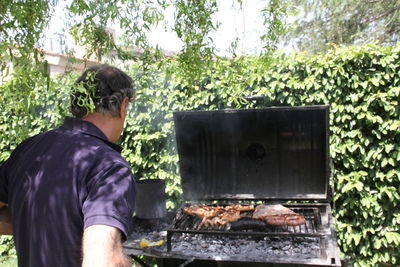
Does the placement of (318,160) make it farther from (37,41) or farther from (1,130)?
(1,130)

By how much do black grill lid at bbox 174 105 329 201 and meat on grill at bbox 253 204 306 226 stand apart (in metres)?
0.43

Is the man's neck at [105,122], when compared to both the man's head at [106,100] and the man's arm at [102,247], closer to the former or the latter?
the man's head at [106,100]

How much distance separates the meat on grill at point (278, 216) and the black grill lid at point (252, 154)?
1.41ft

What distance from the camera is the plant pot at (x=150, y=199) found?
11.4 ft

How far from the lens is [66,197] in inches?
55.7

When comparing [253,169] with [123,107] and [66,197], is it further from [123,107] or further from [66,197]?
[66,197]

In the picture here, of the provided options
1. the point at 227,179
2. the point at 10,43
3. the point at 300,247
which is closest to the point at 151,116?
the point at 227,179

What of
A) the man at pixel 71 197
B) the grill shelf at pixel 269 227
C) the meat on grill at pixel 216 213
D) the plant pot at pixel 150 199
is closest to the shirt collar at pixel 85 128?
the man at pixel 71 197

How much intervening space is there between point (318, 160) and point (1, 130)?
4726 mm

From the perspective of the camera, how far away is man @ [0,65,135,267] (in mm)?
1262

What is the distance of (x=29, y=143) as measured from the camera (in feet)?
5.70

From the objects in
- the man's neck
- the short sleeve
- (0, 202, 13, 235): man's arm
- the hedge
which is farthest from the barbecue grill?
the short sleeve

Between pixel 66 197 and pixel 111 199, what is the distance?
9.1 inches

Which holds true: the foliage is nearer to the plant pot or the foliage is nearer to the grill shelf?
the grill shelf
